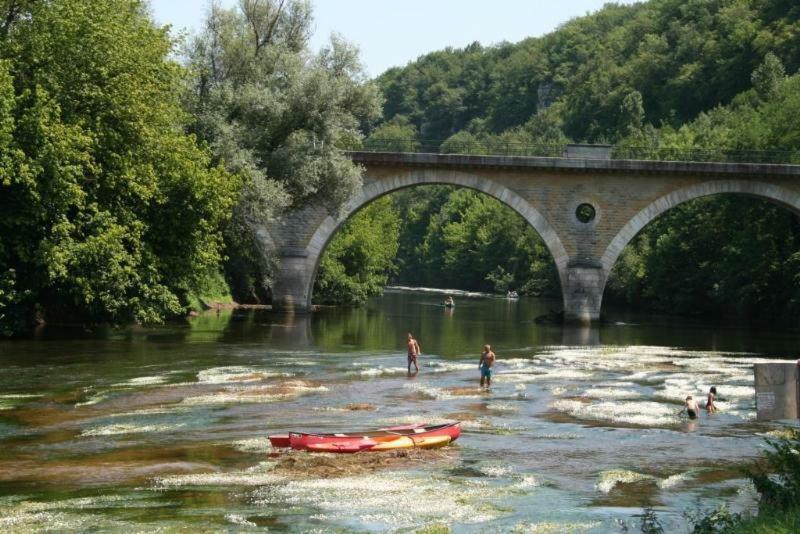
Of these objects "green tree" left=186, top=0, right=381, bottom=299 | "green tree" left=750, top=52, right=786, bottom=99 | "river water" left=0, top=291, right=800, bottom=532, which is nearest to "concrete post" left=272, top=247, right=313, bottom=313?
"green tree" left=186, top=0, right=381, bottom=299

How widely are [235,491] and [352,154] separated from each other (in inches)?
1400

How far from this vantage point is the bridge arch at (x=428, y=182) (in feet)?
168

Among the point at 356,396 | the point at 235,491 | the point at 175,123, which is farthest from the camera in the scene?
the point at 175,123

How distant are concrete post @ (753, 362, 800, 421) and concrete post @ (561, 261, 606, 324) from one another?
125 ft

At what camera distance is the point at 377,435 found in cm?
1892

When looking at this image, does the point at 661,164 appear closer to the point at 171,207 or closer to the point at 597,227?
the point at 597,227

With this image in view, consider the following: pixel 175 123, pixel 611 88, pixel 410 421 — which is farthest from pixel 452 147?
pixel 611 88

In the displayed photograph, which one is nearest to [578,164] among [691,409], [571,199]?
[571,199]

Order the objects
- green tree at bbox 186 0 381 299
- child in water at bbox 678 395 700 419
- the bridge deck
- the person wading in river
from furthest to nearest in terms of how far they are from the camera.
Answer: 1. the bridge deck
2. green tree at bbox 186 0 381 299
3. the person wading in river
4. child in water at bbox 678 395 700 419

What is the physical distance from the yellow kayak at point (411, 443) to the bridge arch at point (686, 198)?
3345 centimetres

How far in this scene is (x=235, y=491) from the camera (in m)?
15.9

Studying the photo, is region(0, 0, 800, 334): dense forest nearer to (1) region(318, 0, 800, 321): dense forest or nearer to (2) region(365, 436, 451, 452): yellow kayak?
(1) region(318, 0, 800, 321): dense forest

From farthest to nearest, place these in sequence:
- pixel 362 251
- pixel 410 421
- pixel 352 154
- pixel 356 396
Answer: pixel 362 251, pixel 352 154, pixel 356 396, pixel 410 421

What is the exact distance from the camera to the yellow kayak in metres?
18.7
